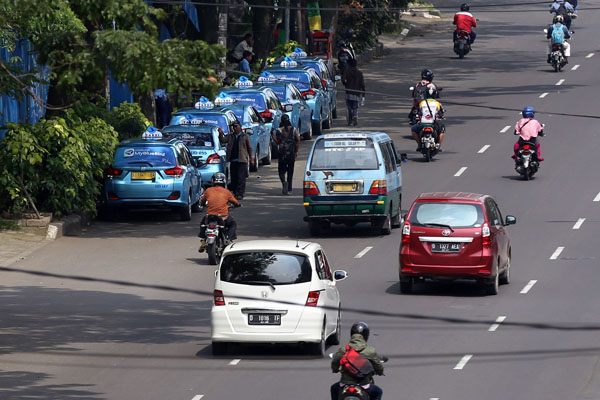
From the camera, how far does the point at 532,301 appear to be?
919 inches

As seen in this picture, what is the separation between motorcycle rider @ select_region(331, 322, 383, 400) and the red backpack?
53 mm

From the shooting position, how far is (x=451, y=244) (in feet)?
78.5

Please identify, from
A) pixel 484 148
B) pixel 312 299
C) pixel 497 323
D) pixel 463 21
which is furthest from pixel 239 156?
pixel 463 21

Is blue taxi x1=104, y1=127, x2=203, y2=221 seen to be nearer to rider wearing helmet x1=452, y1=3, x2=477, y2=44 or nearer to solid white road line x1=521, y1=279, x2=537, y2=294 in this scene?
solid white road line x1=521, y1=279, x2=537, y2=294

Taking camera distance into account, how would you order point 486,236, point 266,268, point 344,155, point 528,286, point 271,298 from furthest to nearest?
point 344,155
point 528,286
point 486,236
point 266,268
point 271,298

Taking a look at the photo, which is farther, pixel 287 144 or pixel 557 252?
pixel 287 144

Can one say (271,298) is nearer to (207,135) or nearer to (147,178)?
(147,178)

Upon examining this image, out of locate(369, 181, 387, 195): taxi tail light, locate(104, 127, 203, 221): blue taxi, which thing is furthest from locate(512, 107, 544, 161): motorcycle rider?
locate(104, 127, 203, 221): blue taxi

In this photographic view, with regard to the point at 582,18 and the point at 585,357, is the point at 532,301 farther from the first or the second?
the point at 582,18

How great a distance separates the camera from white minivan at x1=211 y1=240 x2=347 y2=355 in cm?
1880

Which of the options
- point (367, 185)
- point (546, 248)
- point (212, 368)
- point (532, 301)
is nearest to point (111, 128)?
point (367, 185)

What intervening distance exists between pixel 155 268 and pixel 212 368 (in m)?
8.10

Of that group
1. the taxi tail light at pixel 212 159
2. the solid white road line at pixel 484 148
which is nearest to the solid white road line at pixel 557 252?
the taxi tail light at pixel 212 159

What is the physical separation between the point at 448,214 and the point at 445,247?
0.59 metres
